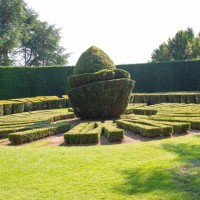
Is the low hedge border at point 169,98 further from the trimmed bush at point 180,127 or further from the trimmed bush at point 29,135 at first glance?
the trimmed bush at point 29,135

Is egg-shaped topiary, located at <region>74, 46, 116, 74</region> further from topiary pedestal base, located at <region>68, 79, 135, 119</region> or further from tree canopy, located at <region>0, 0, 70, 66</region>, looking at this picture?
tree canopy, located at <region>0, 0, 70, 66</region>

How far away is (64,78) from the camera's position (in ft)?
100

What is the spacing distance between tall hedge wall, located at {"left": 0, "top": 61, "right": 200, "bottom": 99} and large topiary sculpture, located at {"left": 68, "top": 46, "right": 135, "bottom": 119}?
15.5m

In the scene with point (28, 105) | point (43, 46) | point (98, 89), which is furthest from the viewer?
Answer: point (43, 46)

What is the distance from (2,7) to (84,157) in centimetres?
3458

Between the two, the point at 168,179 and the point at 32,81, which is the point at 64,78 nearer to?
the point at 32,81

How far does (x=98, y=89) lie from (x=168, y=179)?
26.4 feet

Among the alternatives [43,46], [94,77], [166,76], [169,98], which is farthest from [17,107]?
[43,46]

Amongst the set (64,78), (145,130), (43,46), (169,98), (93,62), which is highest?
(43,46)

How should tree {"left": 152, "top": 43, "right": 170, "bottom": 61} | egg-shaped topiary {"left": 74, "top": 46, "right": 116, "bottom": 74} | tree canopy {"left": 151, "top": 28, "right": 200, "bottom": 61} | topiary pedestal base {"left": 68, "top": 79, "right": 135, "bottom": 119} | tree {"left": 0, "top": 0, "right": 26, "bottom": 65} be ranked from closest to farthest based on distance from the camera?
topiary pedestal base {"left": 68, "top": 79, "right": 135, "bottom": 119}, egg-shaped topiary {"left": 74, "top": 46, "right": 116, "bottom": 74}, tree {"left": 0, "top": 0, "right": 26, "bottom": 65}, tree canopy {"left": 151, "top": 28, "right": 200, "bottom": 61}, tree {"left": 152, "top": 43, "right": 170, "bottom": 61}

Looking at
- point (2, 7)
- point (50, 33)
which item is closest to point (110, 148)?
point (2, 7)

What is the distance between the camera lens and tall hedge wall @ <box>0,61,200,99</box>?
27.7 metres

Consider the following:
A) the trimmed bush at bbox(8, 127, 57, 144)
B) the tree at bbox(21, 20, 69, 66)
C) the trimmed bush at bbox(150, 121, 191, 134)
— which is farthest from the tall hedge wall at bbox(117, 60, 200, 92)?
the trimmed bush at bbox(8, 127, 57, 144)

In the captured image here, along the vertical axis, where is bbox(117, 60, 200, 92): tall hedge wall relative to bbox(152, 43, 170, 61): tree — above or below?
below
